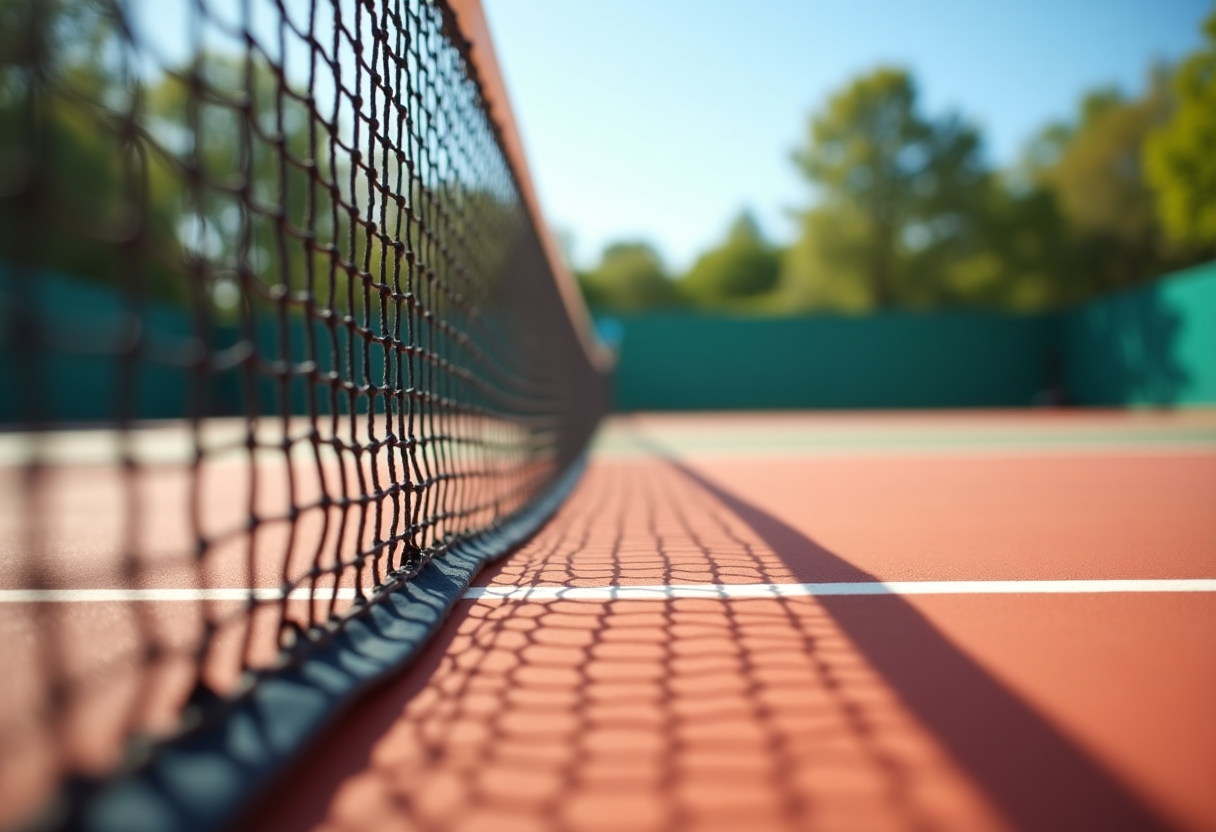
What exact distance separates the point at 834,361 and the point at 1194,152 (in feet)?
19.1

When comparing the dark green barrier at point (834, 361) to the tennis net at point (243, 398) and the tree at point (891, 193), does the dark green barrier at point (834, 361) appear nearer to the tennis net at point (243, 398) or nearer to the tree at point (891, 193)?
the tree at point (891, 193)

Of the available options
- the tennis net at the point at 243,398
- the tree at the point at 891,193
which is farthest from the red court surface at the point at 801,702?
the tree at the point at 891,193

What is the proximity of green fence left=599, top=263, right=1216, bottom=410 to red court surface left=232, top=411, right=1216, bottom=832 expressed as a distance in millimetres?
11689

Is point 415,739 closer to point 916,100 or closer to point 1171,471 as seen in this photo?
point 1171,471

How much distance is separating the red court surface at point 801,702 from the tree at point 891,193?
17144mm

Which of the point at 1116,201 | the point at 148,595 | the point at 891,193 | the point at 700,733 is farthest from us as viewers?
the point at 1116,201

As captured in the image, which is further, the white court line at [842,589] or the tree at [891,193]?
the tree at [891,193]

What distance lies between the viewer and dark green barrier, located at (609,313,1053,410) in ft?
43.8

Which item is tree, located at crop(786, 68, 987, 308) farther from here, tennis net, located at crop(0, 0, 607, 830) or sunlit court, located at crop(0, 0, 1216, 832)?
tennis net, located at crop(0, 0, 607, 830)

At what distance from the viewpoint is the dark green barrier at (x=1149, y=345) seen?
9859 millimetres

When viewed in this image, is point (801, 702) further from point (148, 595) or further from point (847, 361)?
point (847, 361)

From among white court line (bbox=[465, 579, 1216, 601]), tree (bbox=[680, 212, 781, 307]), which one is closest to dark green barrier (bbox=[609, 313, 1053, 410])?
white court line (bbox=[465, 579, 1216, 601])

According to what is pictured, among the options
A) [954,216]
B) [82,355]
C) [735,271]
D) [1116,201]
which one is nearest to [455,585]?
[82,355]

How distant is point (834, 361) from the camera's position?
13.6 meters
